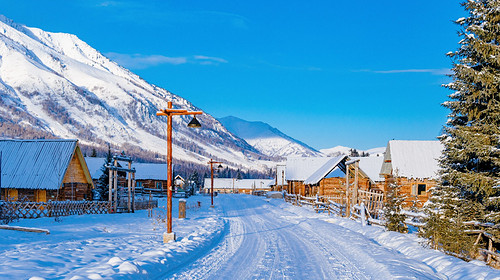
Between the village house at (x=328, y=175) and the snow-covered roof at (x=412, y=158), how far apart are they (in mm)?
3650

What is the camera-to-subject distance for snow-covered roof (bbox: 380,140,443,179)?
3959 cm

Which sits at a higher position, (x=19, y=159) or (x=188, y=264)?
(x=19, y=159)

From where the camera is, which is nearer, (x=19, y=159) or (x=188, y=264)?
(x=188, y=264)

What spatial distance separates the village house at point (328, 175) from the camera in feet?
146

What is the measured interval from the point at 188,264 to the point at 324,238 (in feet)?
26.0

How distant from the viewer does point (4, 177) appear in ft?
107

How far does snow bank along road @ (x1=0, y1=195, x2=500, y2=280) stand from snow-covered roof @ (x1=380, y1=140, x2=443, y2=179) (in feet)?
73.2

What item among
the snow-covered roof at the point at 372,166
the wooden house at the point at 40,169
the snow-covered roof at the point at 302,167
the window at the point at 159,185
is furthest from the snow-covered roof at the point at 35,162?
the window at the point at 159,185

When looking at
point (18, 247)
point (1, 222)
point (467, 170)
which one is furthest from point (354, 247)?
point (1, 222)

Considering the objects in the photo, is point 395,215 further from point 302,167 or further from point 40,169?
point 302,167

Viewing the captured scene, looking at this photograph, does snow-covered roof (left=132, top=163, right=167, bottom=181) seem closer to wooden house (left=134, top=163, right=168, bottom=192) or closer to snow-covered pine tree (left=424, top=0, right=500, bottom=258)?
wooden house (left=134, top=163, right=168, bottom=192)

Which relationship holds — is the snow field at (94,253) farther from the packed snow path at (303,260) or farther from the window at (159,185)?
the window at (159,185)

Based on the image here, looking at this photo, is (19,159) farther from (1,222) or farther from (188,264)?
(188,264)

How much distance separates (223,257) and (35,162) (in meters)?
26.0
